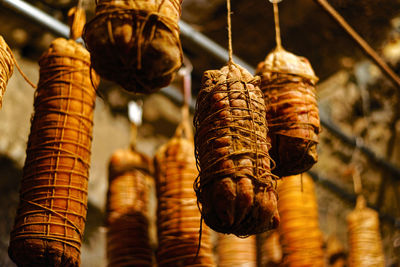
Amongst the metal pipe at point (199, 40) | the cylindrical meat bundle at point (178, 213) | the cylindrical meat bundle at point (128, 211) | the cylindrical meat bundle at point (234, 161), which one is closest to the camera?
the cylindrical meat bundle at point (234, 161)

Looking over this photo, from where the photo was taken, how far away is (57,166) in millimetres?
1460

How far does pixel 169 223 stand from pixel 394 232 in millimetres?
2478

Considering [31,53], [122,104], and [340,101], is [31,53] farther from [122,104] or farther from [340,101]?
[340,101]

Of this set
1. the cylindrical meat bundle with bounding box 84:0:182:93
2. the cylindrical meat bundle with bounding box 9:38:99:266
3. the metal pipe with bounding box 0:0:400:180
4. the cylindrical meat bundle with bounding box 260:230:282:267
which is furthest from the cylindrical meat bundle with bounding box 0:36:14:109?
the cylindrical meat bundle with bounding box 260:230:282:267

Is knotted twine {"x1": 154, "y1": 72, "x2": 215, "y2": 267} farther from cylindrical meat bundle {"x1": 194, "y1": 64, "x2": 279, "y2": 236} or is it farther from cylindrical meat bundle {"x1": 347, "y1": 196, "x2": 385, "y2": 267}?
cylindrical meat bundle {"x1": 347, "y1": 196, "x2": 385, "y2": 267}

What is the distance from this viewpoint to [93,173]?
9.05 ft

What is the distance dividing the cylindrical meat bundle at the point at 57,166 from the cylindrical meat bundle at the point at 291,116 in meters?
0.54

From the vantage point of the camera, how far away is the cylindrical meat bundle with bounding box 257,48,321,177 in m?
1.45

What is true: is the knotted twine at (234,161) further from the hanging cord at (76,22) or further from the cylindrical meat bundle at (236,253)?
the cylindrical meat bundle at (236,253)

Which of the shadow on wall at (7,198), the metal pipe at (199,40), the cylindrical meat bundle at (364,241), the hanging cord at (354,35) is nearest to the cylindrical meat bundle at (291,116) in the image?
the hanging cord at (354,35)

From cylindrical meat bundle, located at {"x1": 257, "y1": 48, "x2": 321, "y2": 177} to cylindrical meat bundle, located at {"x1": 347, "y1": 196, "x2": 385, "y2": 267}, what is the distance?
1.20 metres

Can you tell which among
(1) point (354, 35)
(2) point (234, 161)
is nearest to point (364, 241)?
(1) point (354, 35)

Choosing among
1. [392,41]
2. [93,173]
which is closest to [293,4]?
[392,41]

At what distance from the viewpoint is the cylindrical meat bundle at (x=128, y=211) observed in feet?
6.22
